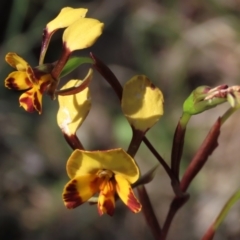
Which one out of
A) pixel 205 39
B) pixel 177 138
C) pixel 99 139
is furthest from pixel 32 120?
pixel 177 138

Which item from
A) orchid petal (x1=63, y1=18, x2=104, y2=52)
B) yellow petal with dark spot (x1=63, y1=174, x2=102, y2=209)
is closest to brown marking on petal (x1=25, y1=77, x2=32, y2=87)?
orchid petal (x1=63, y1=18, x2=104, y2=52)

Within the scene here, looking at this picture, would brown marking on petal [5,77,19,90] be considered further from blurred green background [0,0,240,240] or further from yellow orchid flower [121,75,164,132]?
blurred green background [0,0,240,240]

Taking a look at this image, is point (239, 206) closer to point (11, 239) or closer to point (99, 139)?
point (99, 139)

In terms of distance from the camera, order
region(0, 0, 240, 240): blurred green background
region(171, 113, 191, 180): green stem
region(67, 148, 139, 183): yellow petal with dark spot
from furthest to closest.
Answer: region(0, 0, 240, 240): blurred green background < region(171, 113, 191, 180): green stem < region(67, 148, 139, 183): yellow petal with dark spot

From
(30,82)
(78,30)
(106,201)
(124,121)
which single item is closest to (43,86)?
(30,82)

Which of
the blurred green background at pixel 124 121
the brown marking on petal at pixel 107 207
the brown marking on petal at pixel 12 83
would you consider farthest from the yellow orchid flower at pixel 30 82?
the blurred green background at pixel 124 121

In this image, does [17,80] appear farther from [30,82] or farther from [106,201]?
[106,201]

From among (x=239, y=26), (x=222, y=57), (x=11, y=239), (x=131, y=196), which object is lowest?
(x=11, y=239)
